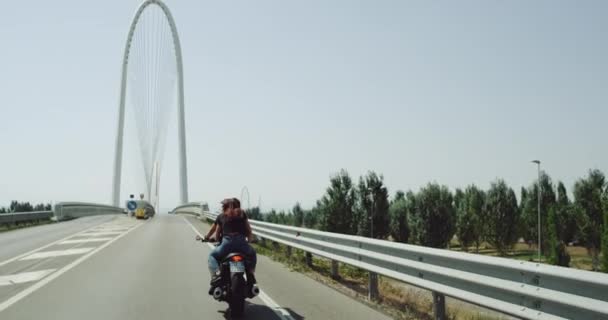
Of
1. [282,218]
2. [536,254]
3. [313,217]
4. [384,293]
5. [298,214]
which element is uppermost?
[384,293]

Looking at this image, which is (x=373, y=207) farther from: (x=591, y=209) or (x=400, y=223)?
(x=591, y=209)

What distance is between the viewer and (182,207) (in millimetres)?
62938

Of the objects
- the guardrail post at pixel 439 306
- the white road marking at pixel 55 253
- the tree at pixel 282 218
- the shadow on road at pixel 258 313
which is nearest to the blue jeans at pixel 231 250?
the shadow on road at pixel 258 313

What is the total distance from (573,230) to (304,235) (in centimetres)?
6591

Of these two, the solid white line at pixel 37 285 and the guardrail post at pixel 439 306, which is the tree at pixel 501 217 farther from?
the guardrail post at pixel 439 306

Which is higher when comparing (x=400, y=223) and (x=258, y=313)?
(x=258, y=313)

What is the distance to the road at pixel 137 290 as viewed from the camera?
288 inches

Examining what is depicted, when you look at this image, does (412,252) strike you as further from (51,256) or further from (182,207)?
(182,207)

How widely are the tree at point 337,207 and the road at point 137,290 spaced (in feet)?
215

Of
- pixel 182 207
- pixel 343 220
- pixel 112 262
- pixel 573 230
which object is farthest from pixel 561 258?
pixel 112 262

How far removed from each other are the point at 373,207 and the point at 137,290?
7314 cm

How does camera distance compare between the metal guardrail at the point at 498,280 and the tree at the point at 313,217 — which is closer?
the metal guardrail at the point at 498,280

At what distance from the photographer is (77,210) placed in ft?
143

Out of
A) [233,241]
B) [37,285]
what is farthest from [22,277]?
[233,241]
